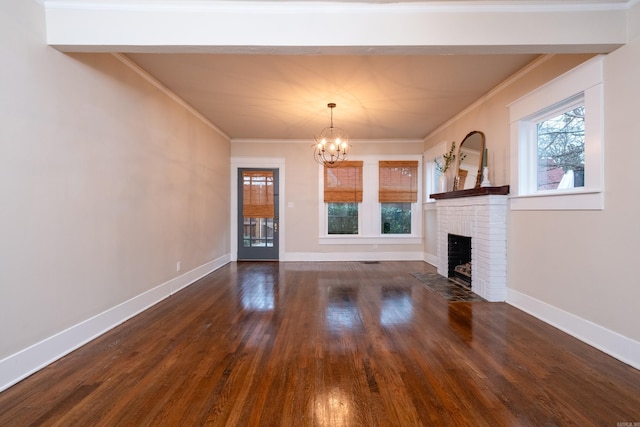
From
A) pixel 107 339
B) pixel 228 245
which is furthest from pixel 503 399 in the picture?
pixel 228 245

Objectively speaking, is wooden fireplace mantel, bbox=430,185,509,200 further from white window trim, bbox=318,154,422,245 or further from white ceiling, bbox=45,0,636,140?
white window trim, bbox=318,154,422,245

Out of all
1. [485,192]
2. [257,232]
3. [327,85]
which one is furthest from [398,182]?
[327,85]

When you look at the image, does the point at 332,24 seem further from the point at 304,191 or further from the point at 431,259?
the point at 431,259

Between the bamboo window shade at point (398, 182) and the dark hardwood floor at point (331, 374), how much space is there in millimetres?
3539

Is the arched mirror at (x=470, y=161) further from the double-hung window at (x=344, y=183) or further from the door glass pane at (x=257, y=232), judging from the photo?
the door glass pane at (x=257, y=232)

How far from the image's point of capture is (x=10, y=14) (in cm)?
205

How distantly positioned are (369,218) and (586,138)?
14.4 ft

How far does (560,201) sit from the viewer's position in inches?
114

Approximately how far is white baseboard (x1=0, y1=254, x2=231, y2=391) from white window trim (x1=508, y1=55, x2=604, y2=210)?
4493 millimetres

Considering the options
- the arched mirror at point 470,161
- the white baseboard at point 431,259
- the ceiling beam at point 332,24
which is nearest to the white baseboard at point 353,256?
the white baseboard at point 431,259

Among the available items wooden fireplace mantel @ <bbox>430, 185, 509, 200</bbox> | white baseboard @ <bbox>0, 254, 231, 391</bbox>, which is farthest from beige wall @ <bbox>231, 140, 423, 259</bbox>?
white baseboard @ <bbox>0, 254, 231, 391</bbox>

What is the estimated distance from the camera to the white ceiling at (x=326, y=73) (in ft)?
7.61

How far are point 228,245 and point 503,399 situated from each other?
5.75 m

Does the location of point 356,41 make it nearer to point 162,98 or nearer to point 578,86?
point 578,86
